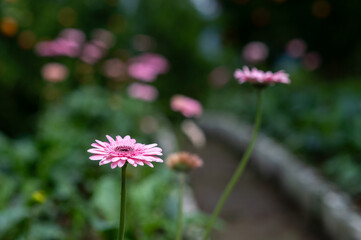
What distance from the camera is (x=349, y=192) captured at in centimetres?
296

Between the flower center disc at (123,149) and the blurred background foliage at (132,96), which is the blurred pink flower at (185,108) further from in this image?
the flower center disc at (123,149)

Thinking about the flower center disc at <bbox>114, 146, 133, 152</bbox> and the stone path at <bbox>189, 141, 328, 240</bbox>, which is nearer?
the flower center disc at <bbox>114, 146, 133, 152</bbox>

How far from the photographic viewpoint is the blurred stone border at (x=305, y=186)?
8.75 feet

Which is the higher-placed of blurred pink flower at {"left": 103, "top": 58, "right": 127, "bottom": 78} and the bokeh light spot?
the bokeh light spot

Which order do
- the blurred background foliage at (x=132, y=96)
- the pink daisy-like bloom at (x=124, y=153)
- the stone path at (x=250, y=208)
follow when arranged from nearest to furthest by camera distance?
the pink daisy-like bloom at (x=124, y=153) → the blurred background foliage at (x=132, y=96) → the stone path at (x=250, y=208)

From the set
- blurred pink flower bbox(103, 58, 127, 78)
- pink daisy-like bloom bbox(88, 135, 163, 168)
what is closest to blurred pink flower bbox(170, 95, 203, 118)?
pink daisy-like bloom bbox(88, 135, 163, 168)

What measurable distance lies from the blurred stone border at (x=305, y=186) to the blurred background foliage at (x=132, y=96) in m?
0.13

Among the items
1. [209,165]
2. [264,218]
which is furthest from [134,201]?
[209,165]

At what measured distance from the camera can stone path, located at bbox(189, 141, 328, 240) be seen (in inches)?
122

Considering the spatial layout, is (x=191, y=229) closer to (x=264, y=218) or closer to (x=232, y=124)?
(x=264, y=218)

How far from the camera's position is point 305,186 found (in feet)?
11.0

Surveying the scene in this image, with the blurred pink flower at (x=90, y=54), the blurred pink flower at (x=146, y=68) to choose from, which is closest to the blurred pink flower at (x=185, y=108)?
the blurred pink flower at (x=146, y=68)

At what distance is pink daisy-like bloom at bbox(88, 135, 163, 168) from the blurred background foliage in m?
0.53

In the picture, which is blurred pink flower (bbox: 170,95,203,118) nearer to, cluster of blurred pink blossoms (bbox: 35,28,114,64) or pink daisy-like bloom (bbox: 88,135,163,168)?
pink daisy-like bloom (bbox: 88,135,163,168)
